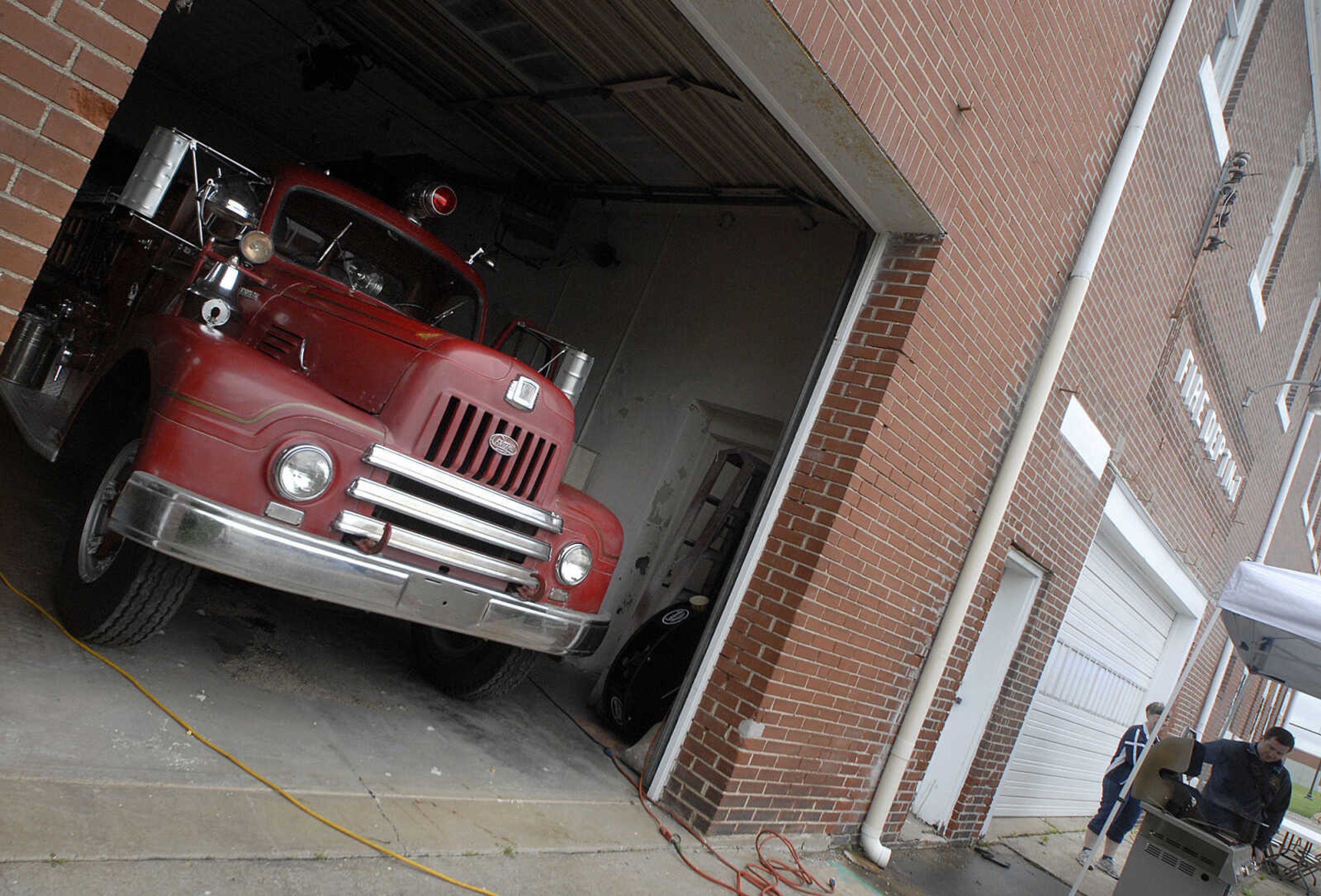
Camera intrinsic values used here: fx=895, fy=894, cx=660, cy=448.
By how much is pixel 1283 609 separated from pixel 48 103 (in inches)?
250

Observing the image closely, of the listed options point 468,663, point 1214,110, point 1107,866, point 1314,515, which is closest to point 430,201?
point 468,663

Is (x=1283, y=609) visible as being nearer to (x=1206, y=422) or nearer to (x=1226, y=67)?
(x=1226, y=67)

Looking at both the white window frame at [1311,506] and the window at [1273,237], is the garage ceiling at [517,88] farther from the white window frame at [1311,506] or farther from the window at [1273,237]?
the white window frame at [1311,506]

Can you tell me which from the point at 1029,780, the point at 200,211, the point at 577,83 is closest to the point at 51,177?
the point at 200,211

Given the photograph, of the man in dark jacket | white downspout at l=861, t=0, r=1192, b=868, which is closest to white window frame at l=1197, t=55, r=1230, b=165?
white downspout at l=861, t=0, r=1192, b=868

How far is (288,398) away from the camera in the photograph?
126 inches

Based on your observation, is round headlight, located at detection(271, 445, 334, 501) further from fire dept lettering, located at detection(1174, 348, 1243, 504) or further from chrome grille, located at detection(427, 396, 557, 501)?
fire dept lettering, located at detection(1174, 348, 1243, 504)

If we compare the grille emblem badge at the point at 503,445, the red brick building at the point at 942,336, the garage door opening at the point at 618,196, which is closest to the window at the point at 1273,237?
the red brick building at the point at 942,336

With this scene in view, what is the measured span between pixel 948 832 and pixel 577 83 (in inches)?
242

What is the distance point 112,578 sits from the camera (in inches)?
134

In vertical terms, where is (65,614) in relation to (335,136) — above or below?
below

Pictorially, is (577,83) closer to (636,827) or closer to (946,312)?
(946,312)

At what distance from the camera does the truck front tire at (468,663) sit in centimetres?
466

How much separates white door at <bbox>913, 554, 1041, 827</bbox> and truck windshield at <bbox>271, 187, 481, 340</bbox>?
4.47 m
